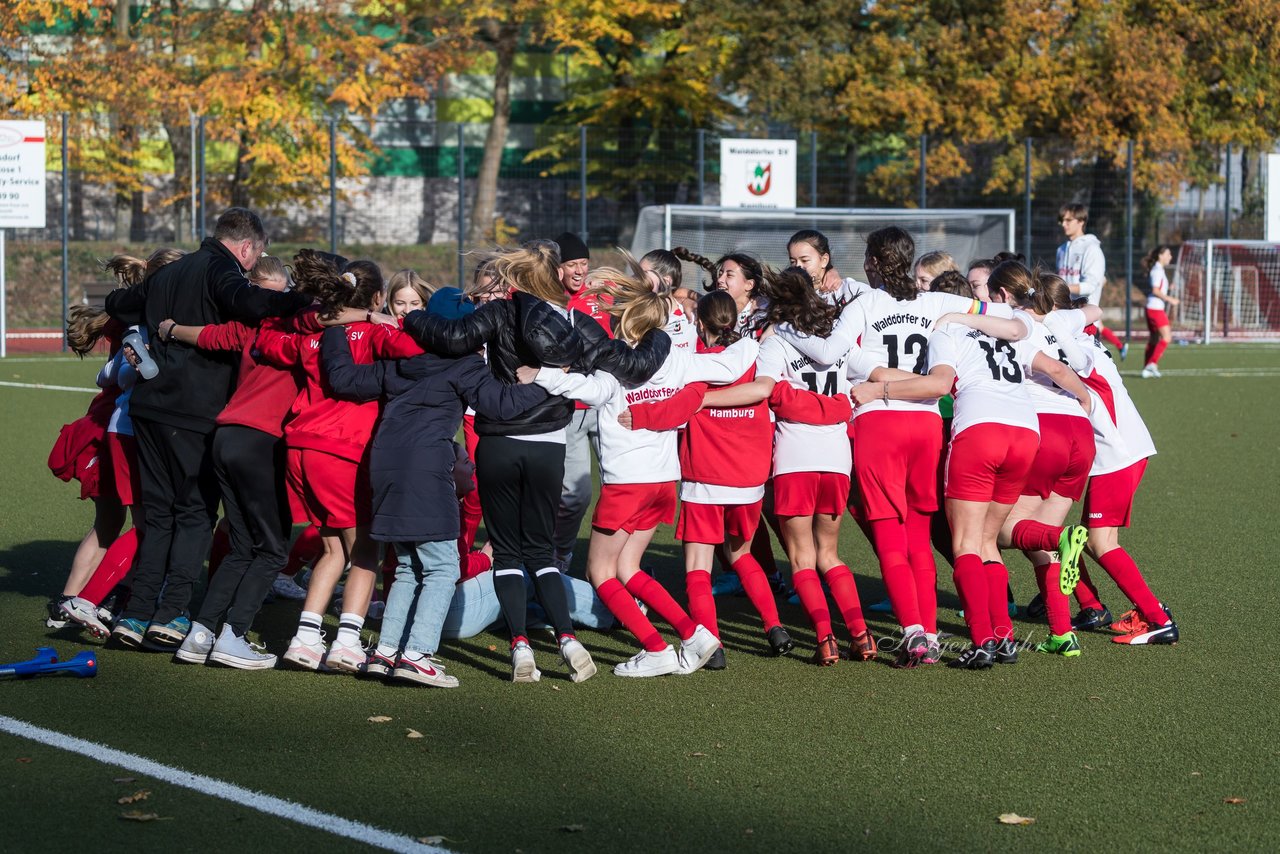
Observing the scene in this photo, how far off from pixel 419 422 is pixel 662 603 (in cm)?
Result: 127

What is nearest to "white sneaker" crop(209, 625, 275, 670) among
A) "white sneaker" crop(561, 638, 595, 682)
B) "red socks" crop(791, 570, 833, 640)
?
"white sneaker" crop(561, 638, 595, 682)

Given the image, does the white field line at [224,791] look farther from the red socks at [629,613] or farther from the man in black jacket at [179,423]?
the red socks at [629,613]

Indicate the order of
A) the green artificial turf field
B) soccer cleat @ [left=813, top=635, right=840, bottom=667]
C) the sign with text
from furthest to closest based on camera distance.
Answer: the sign with text → soccer cleat @ [left=813, top=635, right=840, bottom=667] → the green artificial turf field

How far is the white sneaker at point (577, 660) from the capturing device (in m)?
6.16

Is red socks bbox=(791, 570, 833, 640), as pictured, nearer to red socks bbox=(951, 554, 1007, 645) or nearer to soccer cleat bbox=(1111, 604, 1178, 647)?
red socks bbox=(951, 554, 1007, 645)

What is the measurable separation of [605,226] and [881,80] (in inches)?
451

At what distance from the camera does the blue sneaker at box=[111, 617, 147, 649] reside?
6.68 metres

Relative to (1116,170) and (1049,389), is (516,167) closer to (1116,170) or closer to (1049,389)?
(1116,170)

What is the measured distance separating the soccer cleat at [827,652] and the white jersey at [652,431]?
3.16 ft

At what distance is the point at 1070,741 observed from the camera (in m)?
5.41

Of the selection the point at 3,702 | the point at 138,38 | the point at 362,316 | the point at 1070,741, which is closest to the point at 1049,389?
the point at 1070,741

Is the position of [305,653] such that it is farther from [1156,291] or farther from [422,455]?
[1156,291]

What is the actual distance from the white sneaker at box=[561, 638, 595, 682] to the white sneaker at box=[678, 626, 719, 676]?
419mm

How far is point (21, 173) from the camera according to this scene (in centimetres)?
2488
